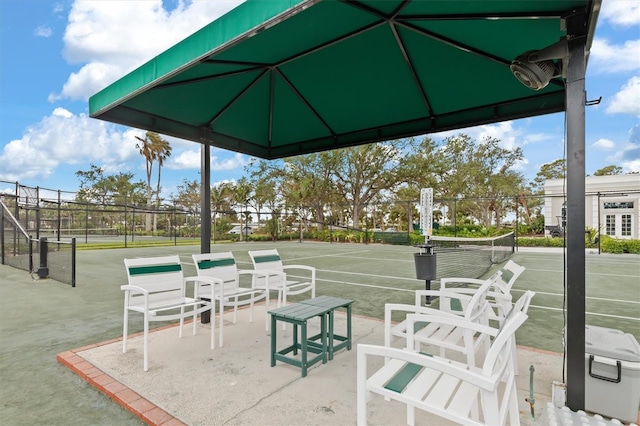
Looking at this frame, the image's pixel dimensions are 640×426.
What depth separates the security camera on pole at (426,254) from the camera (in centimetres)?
517

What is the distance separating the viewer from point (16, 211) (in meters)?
9.81

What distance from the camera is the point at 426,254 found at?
5.23 metres

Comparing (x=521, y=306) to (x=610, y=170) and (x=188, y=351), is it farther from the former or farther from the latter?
(x=610, y=170)

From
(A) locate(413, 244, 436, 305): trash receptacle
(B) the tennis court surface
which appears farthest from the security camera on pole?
(B) the tennis court surface

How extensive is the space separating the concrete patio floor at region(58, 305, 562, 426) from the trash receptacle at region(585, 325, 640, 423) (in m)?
0.32

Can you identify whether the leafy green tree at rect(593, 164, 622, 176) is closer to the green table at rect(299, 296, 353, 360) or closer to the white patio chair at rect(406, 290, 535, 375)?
the white patio chair at rect(406, 290, 535, 375)

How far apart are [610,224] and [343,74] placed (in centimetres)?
2450

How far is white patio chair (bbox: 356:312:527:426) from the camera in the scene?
1451 millimetres

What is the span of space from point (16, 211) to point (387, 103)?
11378 mm

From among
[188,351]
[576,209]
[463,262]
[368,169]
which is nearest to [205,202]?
[188,351]

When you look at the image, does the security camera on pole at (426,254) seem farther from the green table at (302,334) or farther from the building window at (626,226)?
the building window at (626,226)

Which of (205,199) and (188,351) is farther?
(205,199)

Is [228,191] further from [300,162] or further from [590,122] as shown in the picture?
[590,122]

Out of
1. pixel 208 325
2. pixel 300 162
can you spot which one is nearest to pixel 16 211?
pixel 208 325
